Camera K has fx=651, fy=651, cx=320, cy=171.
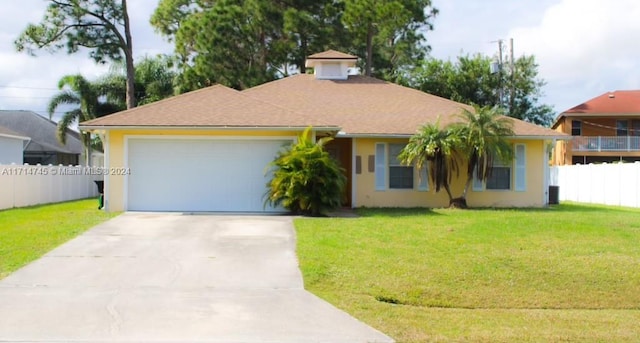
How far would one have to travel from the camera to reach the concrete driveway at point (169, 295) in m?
7.41

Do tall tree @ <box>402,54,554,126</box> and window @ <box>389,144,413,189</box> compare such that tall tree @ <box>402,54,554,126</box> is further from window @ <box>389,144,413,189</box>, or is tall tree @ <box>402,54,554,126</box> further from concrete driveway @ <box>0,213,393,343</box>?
concrete driveway @ <box>0,213,393,343</box>

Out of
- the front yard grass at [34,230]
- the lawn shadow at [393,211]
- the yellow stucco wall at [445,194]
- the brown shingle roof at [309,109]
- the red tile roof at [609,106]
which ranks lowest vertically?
the front yard grass at [34,230]

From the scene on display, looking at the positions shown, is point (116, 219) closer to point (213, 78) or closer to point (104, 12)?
point (213, 78)

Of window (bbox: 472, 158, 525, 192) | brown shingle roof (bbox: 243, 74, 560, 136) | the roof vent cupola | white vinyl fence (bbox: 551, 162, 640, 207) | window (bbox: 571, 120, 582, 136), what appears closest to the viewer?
brown shingle roof (bbox: 243, 74, 560, 136)

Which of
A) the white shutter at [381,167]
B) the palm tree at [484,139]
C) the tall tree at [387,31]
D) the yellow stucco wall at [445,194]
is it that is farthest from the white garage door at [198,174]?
the tall tree at [387,31]

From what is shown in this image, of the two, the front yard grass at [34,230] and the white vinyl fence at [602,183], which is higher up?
the white vinyl fence at [602,183]

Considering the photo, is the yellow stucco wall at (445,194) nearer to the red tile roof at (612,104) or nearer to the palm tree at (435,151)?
the palm tree at (435,151)

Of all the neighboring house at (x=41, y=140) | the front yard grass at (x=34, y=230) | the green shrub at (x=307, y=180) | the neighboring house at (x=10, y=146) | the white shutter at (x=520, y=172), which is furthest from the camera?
the neighboring house at (x=41, y=140)

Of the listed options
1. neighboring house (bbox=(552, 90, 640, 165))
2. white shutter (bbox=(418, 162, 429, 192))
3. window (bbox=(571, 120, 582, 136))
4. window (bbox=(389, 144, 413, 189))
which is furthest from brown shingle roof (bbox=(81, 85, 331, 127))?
window (bbox=(571, 120, 582, 136))

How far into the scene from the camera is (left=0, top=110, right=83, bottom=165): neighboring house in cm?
4284

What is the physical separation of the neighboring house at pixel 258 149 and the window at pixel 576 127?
22.0 meters

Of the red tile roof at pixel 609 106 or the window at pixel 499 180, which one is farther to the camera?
the red tile roof at pixel 609 106

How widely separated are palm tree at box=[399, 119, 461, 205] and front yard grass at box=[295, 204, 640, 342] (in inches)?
187

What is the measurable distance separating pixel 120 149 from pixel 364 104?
9.15 meters
